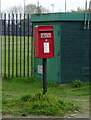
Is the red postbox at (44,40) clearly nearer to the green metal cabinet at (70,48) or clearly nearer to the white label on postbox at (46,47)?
the white label on postbox at (46,47)

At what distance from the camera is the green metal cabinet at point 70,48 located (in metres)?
10.5

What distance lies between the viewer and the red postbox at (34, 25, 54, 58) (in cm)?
733

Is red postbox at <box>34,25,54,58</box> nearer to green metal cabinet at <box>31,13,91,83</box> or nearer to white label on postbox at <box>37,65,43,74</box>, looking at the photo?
green metal cabinet at <box>31,13,91,83</box>

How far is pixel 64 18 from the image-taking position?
1050cm

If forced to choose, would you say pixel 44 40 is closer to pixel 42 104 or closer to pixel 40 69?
pixel 42 104

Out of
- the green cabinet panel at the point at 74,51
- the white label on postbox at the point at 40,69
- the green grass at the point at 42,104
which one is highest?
the green cabinet panel at the point at 74,51

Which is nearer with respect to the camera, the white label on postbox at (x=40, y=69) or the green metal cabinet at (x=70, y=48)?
the green metal cabinet at (x=70, y=48)

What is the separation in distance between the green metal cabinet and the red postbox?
299 centimetres

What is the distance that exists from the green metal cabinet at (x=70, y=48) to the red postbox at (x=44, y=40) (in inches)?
118

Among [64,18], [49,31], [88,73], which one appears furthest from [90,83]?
[49,31]

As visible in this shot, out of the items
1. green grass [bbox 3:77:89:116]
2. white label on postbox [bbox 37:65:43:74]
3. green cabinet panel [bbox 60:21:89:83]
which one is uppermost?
green cabinet panel [bbox 60:21:89:83]

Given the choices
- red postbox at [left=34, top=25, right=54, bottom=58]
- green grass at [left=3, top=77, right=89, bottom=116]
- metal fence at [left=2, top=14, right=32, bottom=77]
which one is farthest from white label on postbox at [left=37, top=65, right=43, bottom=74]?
red postbox at [left=34, top=25, right=54, bottom=58]

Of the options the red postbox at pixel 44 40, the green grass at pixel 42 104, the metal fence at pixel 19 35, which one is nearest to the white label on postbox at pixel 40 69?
the metal fence at pixel 19 35

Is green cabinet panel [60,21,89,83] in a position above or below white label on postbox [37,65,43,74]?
above
